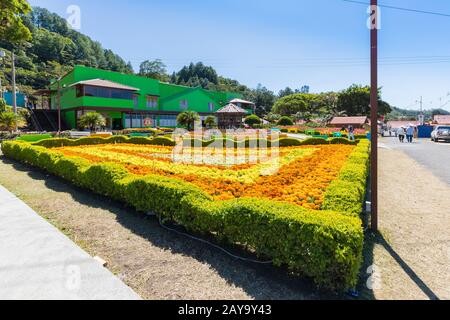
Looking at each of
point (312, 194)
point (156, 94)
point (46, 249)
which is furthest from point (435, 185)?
point (156, 94)

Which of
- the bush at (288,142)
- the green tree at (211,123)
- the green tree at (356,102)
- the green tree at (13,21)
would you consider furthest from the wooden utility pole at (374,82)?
the green tree at (356,102)

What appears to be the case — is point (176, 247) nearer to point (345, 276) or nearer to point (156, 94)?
point (345, 276)

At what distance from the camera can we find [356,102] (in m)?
69.9

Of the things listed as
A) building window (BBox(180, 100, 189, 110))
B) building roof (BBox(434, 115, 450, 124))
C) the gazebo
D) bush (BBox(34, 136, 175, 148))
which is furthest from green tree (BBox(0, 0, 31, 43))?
building roof (BBox(434, 115, 450, 124))

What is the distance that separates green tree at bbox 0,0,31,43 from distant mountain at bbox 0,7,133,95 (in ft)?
161

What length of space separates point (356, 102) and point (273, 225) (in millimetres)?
74945

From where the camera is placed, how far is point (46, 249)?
4535mm

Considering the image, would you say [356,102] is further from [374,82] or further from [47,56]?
[47,56]

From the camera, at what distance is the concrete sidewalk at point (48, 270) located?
3.42 metres

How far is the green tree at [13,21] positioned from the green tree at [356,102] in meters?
70.9

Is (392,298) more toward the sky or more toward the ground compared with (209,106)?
more toward the ground

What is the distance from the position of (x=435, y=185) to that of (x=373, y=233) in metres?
5.80

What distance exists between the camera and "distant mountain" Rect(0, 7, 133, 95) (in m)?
64.6
